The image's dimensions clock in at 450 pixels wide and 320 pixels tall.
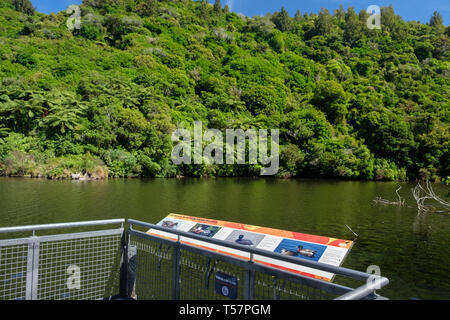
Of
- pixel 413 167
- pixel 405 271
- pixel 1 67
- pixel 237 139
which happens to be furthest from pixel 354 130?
pixel 1 67

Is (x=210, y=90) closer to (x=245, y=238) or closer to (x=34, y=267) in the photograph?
(x=245, y=238)

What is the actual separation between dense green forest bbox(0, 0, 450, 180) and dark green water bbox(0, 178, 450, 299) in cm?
1675

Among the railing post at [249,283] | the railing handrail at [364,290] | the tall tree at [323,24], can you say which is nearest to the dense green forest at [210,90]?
the tall tree at [323,24]

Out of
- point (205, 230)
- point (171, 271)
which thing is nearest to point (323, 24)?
point (205, 230)

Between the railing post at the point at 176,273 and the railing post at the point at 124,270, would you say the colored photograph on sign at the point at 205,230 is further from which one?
the railing post at the point at 176,273

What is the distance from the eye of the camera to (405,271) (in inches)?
374

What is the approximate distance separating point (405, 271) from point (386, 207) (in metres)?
12.1

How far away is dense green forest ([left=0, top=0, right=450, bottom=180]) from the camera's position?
133ft

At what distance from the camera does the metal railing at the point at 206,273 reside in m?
3.02

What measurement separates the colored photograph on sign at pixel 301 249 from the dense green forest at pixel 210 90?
30.5m

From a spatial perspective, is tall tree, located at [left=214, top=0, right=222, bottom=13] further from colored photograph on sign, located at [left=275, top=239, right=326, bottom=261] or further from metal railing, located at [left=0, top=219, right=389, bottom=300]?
metal railing, located at [left=0, top=219, right=389, bottom=300]

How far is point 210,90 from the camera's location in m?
69.0

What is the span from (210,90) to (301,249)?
206ft
